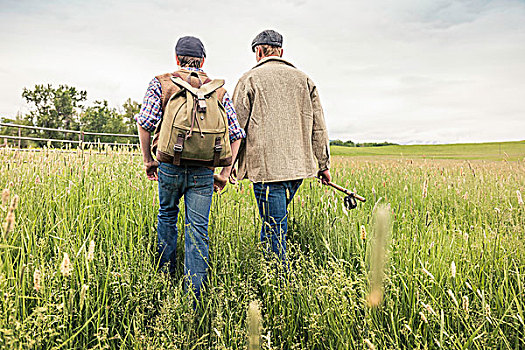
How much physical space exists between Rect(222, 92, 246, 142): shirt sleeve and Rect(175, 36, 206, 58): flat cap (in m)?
0.43

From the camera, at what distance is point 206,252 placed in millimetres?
3080

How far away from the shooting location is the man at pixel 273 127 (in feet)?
11.1

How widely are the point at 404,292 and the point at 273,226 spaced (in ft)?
4.26

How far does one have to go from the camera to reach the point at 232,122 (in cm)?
324

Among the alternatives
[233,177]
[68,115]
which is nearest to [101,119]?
[68,115]

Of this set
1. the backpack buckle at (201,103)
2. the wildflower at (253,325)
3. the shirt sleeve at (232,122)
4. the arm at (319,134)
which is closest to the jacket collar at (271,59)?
the arm at (319,134)

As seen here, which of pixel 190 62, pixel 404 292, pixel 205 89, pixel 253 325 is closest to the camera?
pixel 253 325

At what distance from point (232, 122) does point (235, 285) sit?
143 centimetres

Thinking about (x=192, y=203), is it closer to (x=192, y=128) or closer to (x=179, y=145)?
(x=179, y=145)

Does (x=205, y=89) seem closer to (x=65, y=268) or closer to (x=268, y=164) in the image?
(x=268, y=164)

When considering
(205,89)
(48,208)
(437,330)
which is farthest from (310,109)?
(48,208)

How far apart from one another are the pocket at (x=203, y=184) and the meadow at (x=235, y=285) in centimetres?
44

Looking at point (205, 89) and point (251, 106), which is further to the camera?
point (251, 106)

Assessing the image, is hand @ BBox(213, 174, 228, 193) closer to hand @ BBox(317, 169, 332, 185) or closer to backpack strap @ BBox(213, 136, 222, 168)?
backpack strap @ BBox(213, 136, 222, 168)
